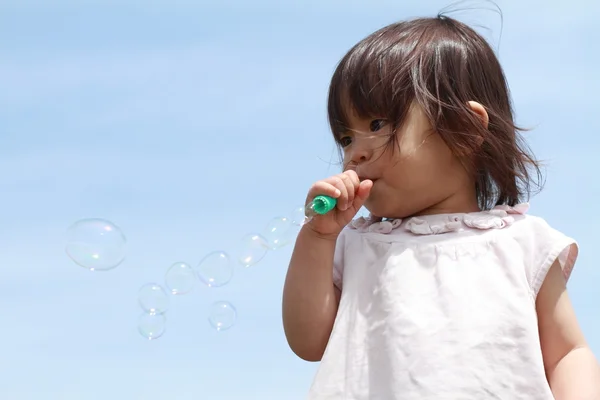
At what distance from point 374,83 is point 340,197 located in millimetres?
427

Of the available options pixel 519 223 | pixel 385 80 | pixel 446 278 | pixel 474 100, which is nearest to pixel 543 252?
pixel 519 223

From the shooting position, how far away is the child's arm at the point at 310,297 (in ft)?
9.73

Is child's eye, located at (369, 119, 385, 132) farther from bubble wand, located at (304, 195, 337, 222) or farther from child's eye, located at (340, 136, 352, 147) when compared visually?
bubble wand, located at (304, 195, 337, 222)

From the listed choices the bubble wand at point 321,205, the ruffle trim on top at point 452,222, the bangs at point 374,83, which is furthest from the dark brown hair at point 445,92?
the bubble wand at point 321,205

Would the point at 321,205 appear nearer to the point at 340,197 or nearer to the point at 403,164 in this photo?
the point at 340,197

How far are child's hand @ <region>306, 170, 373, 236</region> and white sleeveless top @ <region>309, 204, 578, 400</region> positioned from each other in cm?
16

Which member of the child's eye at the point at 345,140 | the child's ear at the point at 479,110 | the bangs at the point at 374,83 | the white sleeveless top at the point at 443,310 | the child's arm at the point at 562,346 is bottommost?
the child's arm at the point at 562,346

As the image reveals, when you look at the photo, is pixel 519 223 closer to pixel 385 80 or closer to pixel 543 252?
pixel 543 252

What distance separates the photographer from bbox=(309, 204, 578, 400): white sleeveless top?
107 inches

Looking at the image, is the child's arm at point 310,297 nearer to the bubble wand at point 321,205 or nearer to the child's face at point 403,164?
the bubble wand at point 321,205

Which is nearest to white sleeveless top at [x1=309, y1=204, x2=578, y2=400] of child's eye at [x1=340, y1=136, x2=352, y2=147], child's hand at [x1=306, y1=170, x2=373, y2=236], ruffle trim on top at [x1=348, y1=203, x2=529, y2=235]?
ruffle trim on top at [x1=348, y1=203, x2=529, y2=235]

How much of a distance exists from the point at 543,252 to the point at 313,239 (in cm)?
78

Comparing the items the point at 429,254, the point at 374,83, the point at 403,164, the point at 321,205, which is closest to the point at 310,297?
the point at 321,205

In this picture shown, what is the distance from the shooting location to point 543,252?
9.79 feet
